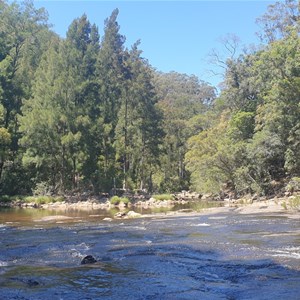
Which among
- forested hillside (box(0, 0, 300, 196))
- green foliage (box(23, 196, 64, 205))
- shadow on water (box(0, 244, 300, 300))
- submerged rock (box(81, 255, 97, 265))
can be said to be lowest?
shadow on water (box(0, 244, 300, 300))

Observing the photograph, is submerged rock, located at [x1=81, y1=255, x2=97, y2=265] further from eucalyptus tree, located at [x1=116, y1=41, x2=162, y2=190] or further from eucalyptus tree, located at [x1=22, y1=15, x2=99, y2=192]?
eucalyptus tree, located at [x1=116, y1=41, x2=162, y2=190]

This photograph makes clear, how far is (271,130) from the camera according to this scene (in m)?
34.1

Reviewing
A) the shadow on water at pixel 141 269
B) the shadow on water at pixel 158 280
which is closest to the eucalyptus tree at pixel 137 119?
the shadow on water at pixel 141 269

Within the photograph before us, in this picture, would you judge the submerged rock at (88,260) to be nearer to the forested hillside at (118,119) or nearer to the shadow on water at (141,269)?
the shadow on water at (141,269)

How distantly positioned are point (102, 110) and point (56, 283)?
4051 centimetres

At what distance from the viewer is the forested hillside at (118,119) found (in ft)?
112

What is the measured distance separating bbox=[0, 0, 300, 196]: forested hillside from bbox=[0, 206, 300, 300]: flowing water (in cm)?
1810

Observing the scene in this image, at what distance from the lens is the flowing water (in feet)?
25.0

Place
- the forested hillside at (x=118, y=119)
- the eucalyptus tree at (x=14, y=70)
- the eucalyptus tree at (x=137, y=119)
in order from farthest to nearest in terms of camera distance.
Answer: the eucalyptus tree at (x=137, y=119)
the eucalyptus tree at (x=14, y=70)
the forested hillside at (x=118, y=119)

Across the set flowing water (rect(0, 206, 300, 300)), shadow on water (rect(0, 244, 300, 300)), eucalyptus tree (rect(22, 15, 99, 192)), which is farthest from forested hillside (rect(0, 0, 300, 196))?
shadow on water (rect(0, 244, 300, 300))

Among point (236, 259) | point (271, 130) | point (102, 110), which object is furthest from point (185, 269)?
point (102, 110)

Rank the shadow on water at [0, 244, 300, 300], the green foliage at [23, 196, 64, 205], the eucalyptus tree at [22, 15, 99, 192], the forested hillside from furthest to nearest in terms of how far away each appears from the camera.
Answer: the eucalyptus tree at [22, 15, 99, 192] < the green foliage at [23, 196, 64, 205] < the forested hillside < the shadow on water at [0, 244, 300, 300]

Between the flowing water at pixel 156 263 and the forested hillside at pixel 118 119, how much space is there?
713 inches

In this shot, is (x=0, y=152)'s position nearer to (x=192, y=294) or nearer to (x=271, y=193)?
(x=271, y=193)
